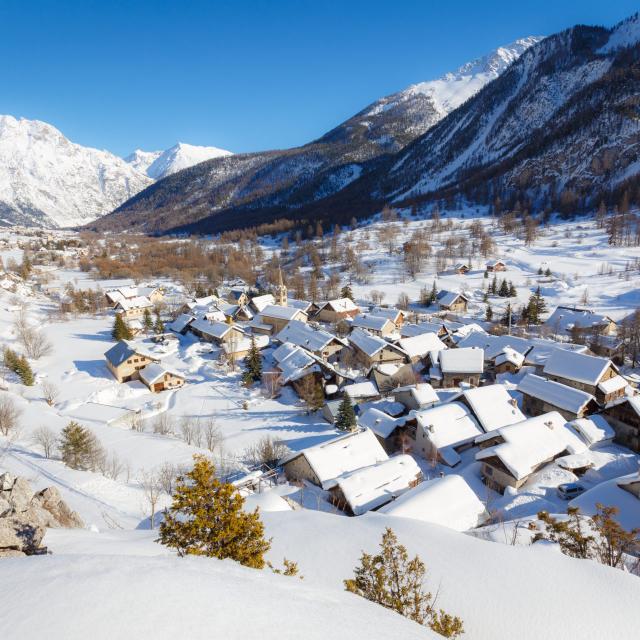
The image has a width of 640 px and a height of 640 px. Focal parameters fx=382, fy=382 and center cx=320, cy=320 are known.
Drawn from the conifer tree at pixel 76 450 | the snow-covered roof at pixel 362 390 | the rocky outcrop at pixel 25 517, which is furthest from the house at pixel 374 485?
the conifer tree at pixel 76 450

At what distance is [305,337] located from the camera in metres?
45.7

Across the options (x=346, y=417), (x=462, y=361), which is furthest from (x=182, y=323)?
(x=462, y=361)

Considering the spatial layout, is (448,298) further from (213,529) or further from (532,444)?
(213,529)

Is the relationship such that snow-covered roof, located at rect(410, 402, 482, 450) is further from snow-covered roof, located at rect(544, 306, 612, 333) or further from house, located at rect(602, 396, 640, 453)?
snow-covered roof, located at rect(544, 306, 612, 333)

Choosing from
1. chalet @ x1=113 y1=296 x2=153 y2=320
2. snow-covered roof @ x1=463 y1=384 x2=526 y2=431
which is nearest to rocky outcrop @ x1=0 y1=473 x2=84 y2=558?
snow-covered roof @ x1=463 y1=384 x2=526 y2=431

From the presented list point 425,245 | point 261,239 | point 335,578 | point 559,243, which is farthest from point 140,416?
point 261,239

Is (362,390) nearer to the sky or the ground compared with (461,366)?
nearer to the ground

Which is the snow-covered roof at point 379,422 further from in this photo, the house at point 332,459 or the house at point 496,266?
the house at point 496,266

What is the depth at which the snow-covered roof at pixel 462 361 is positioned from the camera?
36.3 meters

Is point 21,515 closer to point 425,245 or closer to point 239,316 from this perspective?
point 239,316

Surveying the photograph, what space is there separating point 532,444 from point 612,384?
1446 cm

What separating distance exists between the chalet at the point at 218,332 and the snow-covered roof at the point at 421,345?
21.5 metres

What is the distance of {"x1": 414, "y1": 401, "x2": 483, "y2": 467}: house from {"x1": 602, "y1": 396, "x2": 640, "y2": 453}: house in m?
8.97

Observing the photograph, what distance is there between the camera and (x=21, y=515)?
9070mm
